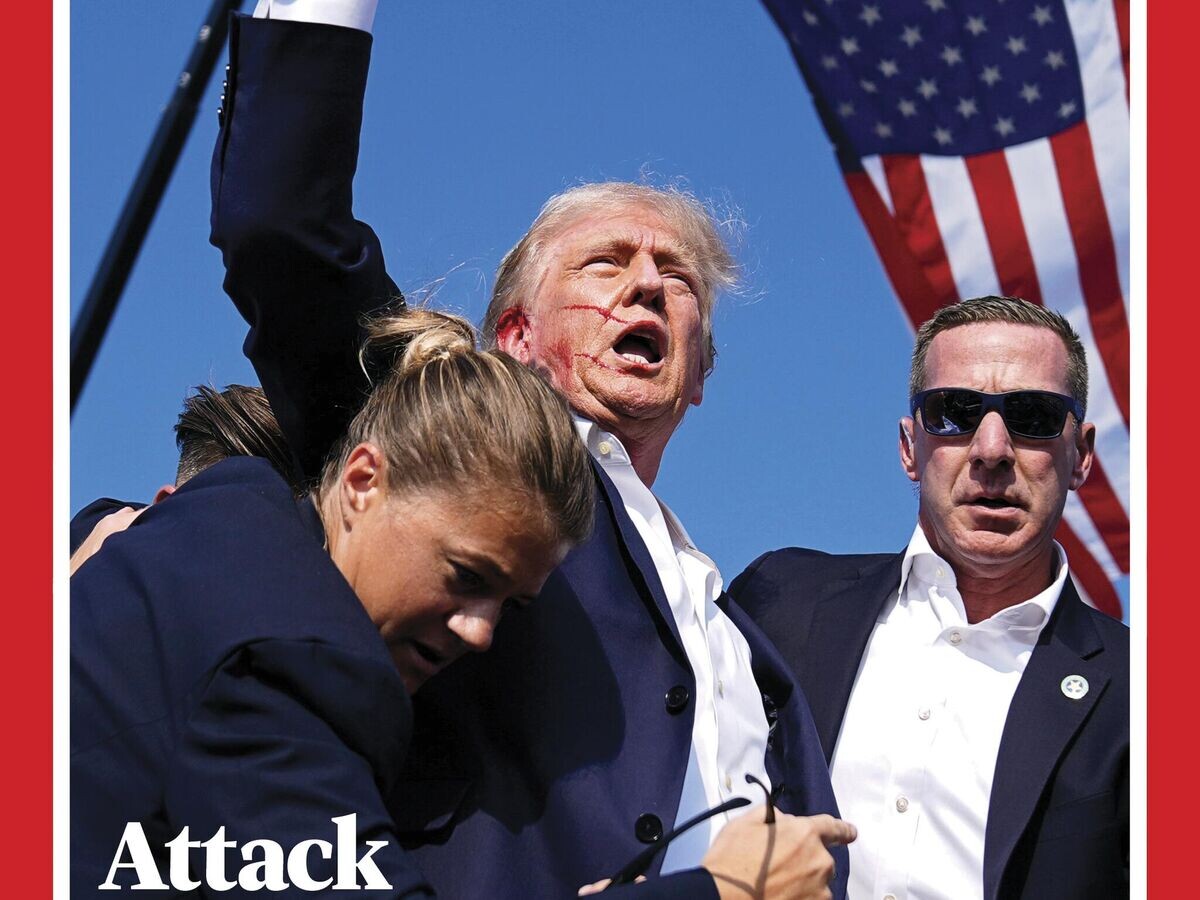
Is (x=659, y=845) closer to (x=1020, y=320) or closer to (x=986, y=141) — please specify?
(x=1020, y=320)

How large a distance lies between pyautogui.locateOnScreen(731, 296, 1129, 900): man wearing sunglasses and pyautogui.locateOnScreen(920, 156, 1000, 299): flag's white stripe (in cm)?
312

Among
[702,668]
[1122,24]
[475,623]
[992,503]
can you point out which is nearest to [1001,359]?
[992,503]

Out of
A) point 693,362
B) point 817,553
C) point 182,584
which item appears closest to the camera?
point 182,584

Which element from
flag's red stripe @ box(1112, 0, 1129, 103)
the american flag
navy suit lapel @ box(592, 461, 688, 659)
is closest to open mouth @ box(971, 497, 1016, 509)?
navy suit lapel @ box(592, 461, 688, 659)

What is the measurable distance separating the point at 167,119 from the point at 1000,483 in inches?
82.4

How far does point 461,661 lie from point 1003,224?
5050 mm

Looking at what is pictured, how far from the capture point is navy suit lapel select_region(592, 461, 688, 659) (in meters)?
3.23

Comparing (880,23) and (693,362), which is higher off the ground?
(880,23)

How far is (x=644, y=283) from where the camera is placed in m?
3.85

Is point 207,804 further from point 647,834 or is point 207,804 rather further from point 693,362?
point 693,362

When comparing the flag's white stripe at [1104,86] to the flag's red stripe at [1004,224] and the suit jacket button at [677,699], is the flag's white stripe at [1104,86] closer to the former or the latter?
the flag's red stripe at [1004,224]

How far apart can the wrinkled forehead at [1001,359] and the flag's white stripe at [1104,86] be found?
3.45m

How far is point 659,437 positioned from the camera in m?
3.91
